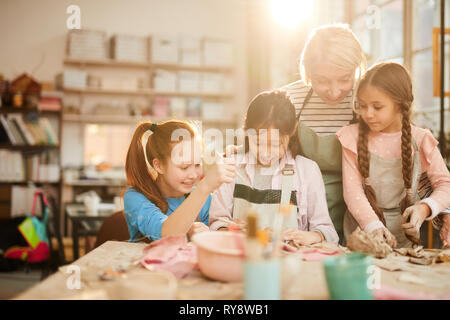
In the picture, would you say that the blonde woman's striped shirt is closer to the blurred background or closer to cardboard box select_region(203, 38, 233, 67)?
the blurred background

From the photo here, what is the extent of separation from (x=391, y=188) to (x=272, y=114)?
1.66 ft

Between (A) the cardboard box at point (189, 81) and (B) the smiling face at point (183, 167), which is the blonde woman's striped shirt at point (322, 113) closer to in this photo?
(B) the smiling face at point (183, 167)

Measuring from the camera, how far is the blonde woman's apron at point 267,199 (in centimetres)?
140

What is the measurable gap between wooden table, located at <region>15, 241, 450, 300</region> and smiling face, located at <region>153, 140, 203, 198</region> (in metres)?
0.46

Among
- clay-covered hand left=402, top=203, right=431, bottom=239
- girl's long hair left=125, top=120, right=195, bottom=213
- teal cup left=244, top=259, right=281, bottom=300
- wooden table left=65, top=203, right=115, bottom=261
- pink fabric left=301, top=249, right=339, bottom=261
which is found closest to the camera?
teal cup left=244, top=259, right=281, bottom=300

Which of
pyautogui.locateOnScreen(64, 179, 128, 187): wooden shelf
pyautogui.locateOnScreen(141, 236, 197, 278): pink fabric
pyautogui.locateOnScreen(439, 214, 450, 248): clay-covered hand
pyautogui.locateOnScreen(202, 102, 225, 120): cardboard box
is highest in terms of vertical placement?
pyautogui.locateOnScreen(202, 102, 225, 120): cardboard box

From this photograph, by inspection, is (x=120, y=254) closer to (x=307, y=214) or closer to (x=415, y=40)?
(x=307, y=214)

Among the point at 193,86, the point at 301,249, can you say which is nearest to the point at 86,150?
the point at 193,86

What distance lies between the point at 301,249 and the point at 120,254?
483 millimetres

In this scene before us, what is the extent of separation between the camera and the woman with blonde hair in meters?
1.60

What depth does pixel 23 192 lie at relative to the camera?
4.70m

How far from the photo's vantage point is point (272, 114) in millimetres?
1432

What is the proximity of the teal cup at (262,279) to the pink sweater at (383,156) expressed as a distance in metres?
0.75

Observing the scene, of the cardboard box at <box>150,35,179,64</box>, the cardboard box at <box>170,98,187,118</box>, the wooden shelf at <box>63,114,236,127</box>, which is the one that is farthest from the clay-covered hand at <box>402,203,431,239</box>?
the cardboard box at <box>150,35,179,64</box>
